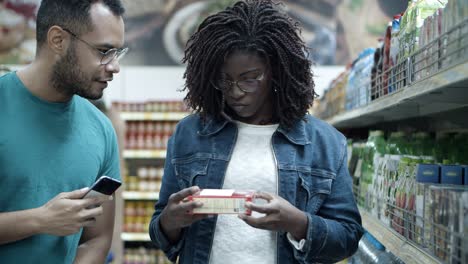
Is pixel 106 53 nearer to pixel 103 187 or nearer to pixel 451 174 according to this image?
pixel 103 187

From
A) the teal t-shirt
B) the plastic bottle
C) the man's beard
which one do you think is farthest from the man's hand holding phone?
the plastic bottle

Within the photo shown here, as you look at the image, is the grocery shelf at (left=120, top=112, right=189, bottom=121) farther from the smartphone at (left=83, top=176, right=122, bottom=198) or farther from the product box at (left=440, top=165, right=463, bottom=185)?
the product box at (left=440, top=165, right=463, bottom=185)

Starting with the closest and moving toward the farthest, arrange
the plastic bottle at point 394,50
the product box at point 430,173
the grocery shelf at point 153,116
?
the product box at point 430,173 < the plastic bottle at point 394,50 < the grocery shelf at point 153,116

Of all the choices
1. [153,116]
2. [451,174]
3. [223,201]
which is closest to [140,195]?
[153,116]

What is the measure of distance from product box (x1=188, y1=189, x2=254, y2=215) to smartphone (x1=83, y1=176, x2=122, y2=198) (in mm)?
286

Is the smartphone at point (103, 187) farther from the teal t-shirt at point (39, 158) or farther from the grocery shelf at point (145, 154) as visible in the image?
the grocery shelf at point (145, 154)

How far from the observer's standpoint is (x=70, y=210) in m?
1.72

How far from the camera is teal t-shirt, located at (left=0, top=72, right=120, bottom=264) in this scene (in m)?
1.80

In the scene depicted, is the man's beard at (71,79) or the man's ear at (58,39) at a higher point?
the man's ear at (58,39)

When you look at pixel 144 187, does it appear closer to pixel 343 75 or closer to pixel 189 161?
pixel 343 75

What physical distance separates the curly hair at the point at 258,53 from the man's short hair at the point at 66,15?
34 centimetres

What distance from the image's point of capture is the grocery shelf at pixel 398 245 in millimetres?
1527

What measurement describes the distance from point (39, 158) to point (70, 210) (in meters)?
0.23

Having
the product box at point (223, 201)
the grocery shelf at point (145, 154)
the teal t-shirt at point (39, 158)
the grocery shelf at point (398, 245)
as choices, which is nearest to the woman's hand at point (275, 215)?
the product box at point (223, 201)
